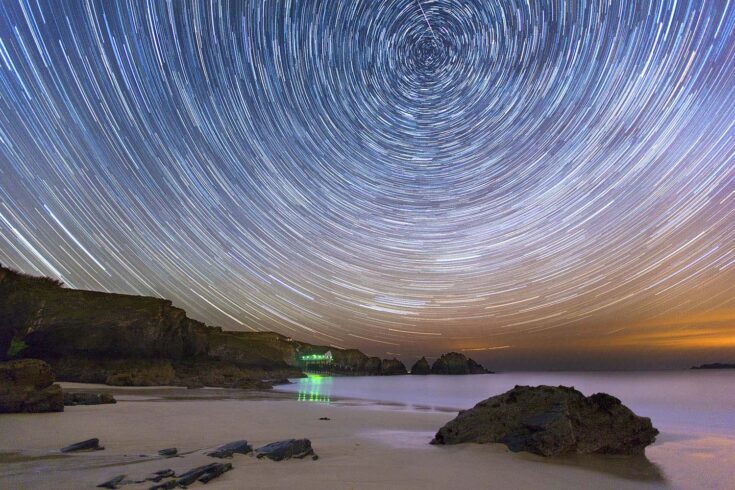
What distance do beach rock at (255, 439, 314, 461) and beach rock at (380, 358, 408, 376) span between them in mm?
117942

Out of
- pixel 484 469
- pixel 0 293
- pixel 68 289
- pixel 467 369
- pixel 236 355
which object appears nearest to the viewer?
pixel 484 469

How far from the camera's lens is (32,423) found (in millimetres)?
8250

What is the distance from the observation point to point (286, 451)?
6.10 metres

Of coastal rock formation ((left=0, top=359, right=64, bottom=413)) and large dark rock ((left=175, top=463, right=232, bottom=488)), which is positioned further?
coastal rock formation ((left=0, top=359, right=64, bottom=413))

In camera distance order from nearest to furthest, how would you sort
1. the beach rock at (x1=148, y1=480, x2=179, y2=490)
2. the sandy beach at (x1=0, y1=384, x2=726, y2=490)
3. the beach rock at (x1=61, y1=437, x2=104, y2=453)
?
the beach rock at (x1=148, y1=480, x2=179, y2=490) < the sandy beach at (x1=0, y1=384, x2=726, y2=490) < the beach rock at (x1=61, y1=437, x2=104, y2=453)

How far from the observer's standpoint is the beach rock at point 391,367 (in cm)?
12250

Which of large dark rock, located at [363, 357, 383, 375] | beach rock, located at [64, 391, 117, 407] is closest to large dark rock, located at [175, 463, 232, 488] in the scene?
beach rock, located at [64, 391, 117, 407]

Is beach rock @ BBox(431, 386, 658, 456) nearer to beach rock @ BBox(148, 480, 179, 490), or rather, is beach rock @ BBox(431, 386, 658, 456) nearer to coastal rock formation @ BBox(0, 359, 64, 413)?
beach rock @ BBox(148, 480, 179, 490)

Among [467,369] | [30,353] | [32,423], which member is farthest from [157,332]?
[467,369]

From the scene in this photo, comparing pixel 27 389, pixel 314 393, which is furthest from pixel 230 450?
pixel 314 393

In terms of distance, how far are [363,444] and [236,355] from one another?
202 ft

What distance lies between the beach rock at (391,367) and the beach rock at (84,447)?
11810cm

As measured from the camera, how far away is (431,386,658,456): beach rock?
23.7 ft

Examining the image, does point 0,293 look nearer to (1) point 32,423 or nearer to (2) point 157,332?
(2) point 157,332
